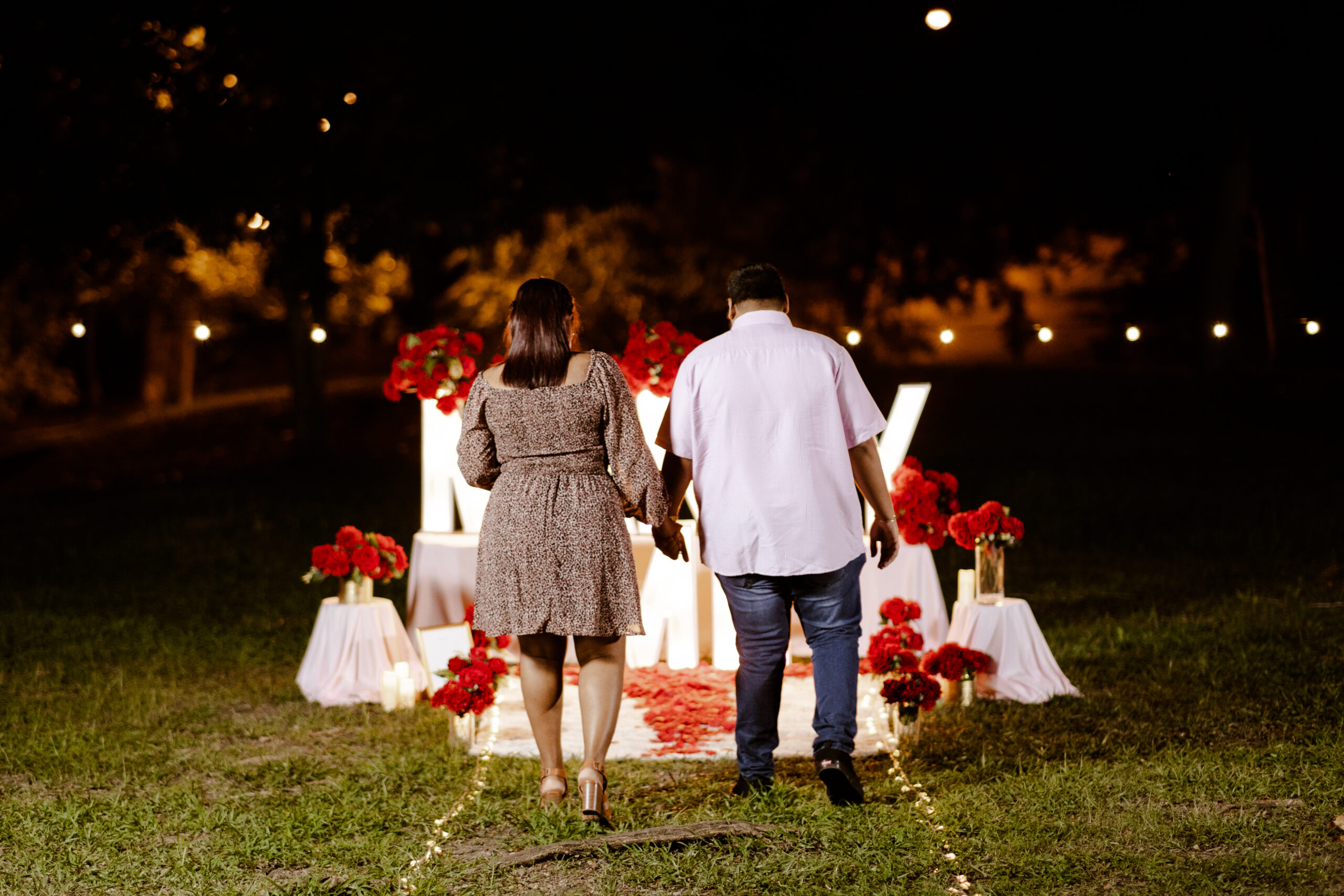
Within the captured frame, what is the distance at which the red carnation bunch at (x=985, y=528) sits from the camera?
20.5 ft

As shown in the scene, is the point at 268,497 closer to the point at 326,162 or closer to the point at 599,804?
the point at 326,162

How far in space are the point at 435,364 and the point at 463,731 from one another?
2.00m

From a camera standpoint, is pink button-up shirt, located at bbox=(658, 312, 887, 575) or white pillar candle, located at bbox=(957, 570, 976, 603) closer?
pink button-up shirt, located at bbox=(658, 312, 887, 575)

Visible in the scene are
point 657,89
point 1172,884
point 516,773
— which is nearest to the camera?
point 1172,884

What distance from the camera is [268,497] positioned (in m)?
15.2

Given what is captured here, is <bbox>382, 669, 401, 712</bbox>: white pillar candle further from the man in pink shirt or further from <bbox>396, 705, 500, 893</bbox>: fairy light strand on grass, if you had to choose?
the man in pink shirt

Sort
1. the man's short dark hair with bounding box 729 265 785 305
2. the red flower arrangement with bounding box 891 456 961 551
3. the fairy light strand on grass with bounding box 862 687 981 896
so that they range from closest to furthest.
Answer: the fairy light strand on grass with bounding box 862 687 981 896
the man's short dark hair with bounding box 729 265 785 305
the red flower arrangement with bounding box 891 456 961 551

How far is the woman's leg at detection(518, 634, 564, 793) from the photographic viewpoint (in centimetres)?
471

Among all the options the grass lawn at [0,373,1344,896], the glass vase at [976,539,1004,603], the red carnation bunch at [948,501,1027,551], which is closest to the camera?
the grass lawn at [0,373,1344,896]

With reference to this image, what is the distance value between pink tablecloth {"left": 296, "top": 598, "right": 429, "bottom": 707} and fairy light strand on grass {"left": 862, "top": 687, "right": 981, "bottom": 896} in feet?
7.32

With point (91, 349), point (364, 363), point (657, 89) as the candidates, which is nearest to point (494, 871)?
point (657, 89)

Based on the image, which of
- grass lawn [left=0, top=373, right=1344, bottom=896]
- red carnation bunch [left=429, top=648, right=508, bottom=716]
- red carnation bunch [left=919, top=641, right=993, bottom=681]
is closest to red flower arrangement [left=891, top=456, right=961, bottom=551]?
red carnation bunch [left=919, top=641, right=993, bottom=681]

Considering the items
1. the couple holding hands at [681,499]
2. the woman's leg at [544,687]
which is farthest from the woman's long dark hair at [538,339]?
the woman's leg at [544,687]

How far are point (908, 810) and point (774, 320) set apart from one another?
5.90 feet
